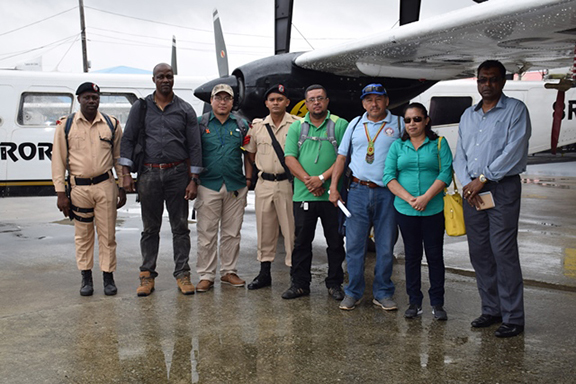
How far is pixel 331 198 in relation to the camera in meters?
4.86

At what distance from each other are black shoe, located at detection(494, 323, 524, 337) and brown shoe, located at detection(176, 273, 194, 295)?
8.87 ft

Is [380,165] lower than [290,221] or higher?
higher

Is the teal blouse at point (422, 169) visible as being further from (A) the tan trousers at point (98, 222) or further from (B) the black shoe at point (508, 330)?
(A) the tan trousers at point (98, 222)

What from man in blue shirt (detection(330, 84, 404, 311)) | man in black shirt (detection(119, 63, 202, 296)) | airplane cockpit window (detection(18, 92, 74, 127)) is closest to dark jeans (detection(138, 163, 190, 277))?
man in black shirt (detection(119, 63, 202, 296))

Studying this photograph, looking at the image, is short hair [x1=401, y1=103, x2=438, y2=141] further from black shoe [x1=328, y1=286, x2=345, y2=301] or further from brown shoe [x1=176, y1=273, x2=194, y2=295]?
brown shoe [x1=176, y1=273, x2=194, y2=295]

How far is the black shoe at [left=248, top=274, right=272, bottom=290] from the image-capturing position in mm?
5445

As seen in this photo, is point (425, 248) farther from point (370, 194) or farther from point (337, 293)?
point (337, 293)

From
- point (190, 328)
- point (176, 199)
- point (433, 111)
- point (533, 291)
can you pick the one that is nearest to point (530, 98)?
point (433, 111)

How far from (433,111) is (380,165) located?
692 centimetres

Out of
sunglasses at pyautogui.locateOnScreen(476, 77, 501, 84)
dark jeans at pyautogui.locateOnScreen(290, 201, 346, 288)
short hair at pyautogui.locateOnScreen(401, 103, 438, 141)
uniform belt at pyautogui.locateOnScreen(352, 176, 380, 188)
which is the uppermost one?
sunglasses at pyautogui.locateOnScreen(476, 77, 501, 84)

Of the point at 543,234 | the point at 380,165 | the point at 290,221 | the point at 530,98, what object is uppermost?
the point at 530,98

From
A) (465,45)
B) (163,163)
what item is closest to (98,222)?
(163,163)

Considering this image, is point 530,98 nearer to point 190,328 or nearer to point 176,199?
point 176,199

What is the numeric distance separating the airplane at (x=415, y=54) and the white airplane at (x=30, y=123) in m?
3.61
